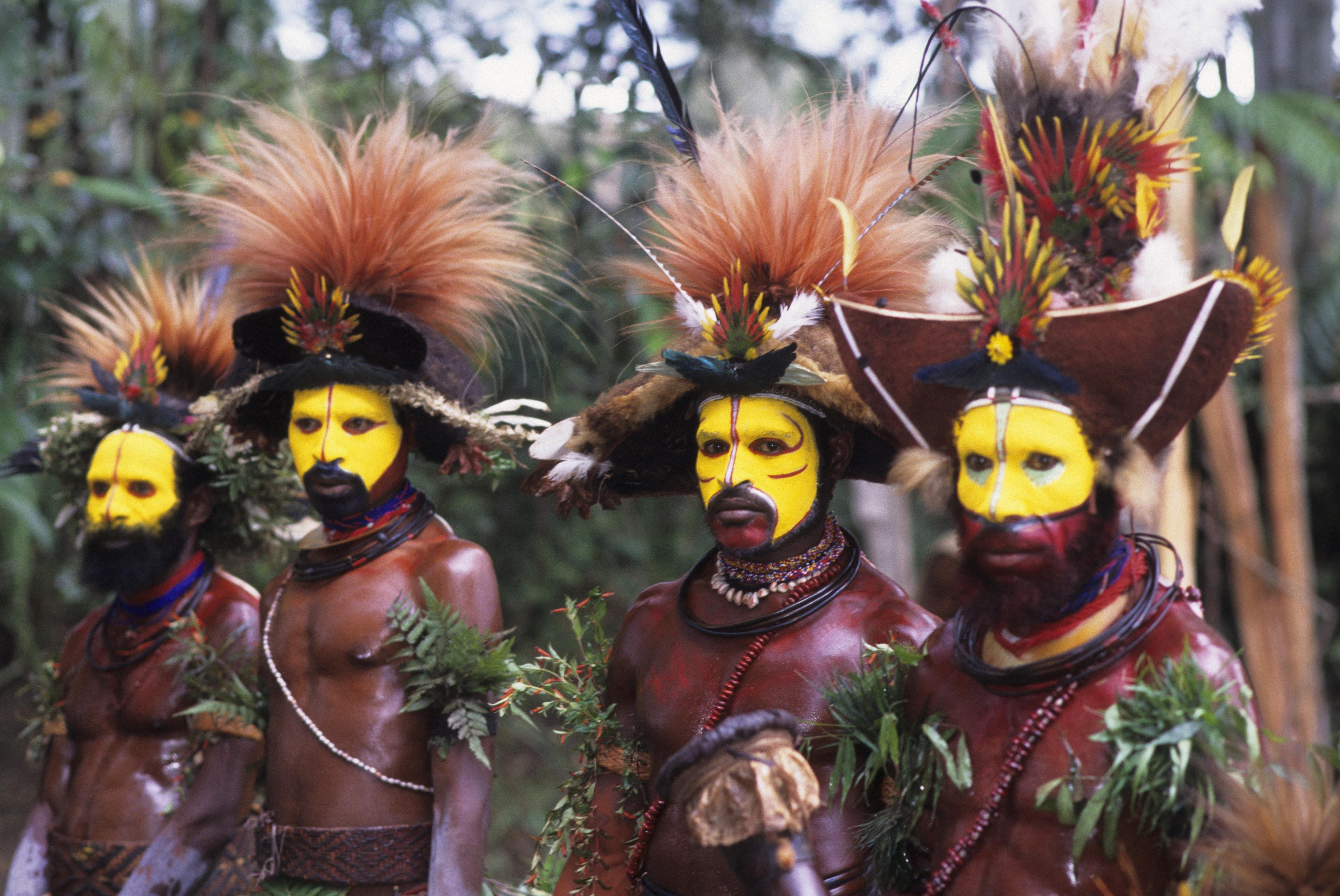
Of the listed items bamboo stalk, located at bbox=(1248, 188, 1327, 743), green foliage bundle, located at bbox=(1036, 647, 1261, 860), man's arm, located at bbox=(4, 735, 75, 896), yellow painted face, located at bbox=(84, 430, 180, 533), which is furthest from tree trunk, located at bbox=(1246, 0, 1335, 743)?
man's arm, located at bbox=(4, 735, 75, 896)

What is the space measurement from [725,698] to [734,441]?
594 mm

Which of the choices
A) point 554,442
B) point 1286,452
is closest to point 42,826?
point 554,442

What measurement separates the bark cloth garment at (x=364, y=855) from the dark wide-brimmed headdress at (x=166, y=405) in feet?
4.02

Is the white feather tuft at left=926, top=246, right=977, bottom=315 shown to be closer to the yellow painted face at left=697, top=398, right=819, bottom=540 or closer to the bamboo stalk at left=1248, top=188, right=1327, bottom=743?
the yellow painted face at left=697, top=398, right=819, bottom=540

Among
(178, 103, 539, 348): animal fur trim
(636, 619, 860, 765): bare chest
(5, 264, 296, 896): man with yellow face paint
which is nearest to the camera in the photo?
(636, 619, 860, 765): bare chest

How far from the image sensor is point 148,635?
401cm

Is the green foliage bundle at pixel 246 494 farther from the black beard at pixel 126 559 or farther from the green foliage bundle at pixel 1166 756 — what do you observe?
the green foliage bundle at pixel 1166 756

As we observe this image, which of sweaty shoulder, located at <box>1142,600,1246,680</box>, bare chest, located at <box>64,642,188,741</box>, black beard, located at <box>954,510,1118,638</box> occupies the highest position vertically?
black beard, located at <box>954,510,1118,638</box>

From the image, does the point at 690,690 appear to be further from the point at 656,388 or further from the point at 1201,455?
the point at 1201,455

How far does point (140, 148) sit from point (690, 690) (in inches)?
225

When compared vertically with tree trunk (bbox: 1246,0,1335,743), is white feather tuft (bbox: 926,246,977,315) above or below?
above

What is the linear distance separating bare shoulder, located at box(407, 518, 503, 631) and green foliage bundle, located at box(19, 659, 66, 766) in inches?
63.2

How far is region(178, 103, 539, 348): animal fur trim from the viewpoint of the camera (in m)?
3.58

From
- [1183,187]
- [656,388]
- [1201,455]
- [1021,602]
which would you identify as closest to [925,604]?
[1201,455]
